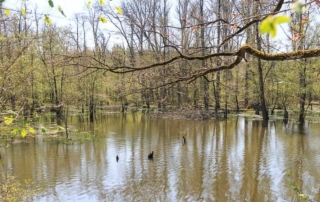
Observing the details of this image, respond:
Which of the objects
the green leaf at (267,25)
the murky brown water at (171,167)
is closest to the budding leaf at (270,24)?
the green leaf at (267,25)

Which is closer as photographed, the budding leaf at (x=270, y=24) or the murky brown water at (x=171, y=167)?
the budding leaf at (x=270, y=24)

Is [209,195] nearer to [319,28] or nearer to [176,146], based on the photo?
[176,146]

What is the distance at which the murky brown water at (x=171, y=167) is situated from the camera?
26.6ft

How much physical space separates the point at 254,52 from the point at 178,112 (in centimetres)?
2161

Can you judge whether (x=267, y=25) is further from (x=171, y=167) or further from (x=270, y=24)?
(x=171, y=167)

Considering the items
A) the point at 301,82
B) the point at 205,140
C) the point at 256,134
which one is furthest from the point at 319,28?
the point at 205,140

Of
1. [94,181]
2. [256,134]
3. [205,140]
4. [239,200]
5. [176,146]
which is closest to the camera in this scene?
[239,200]

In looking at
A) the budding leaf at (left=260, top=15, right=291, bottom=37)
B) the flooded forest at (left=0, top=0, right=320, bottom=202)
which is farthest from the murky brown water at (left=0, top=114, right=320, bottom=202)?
the budding leaf at (left=260, top=15, right=291, bottom=37)

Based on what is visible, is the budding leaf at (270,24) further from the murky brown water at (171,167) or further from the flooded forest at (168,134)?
the murky brown water at (171,167)

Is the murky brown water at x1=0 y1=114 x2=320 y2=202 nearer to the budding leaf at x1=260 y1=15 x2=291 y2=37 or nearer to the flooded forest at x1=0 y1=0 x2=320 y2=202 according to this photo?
the flooded forest at x1=0 y1=0 x2=320 y2=202

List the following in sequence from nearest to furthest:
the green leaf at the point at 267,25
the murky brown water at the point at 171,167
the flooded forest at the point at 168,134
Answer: the green leaf at the point at 267,25 → the flooded forest at the point at 168,134 → the murky brown water at the point at 171,167

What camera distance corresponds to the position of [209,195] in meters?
7.98

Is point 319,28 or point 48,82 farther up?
point 319,28

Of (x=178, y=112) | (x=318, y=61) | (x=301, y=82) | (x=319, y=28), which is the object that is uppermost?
(x=319, y=28)
